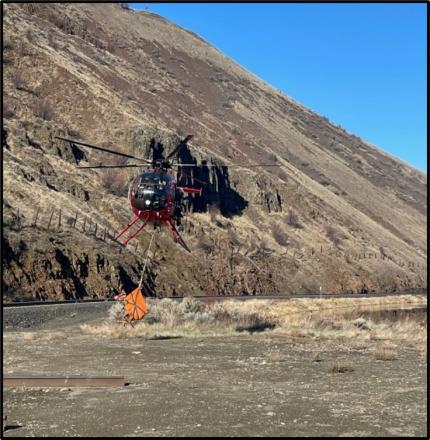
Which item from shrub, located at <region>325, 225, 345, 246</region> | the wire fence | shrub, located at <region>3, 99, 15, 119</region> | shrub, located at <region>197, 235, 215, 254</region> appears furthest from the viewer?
shrub, located at <region>325, 225, 345, 246</region>

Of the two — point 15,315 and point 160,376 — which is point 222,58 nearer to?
point 15,315

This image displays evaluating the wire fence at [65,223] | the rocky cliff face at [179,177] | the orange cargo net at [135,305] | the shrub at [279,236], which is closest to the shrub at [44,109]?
the rocky cliff face at [179,177]

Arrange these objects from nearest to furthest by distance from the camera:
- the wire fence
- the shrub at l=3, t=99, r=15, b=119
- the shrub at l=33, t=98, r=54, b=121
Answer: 1. the wire fence
2. the shrub at l=3, t=99, r=15, b=119
3. the shrub at l=33, t=98, r=54, b=121

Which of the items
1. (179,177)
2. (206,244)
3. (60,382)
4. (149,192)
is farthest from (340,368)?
(179,177)

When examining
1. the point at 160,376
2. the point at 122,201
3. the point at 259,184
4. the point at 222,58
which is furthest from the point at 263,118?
the point at 160,376

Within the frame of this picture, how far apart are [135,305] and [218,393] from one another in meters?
11.4

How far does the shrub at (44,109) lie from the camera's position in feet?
192

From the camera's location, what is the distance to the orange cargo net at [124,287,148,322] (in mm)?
22250

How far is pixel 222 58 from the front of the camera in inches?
5079

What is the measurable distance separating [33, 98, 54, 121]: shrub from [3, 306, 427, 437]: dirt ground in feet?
142

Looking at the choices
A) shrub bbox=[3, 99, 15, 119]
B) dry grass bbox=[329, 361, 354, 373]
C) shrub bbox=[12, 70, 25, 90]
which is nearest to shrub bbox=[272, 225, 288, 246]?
shrub bbox=[3, 99, 15, 119]

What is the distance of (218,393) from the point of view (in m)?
11.4

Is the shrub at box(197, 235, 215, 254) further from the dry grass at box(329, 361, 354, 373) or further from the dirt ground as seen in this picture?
the dry grass at box(329, 361, 354, 373)

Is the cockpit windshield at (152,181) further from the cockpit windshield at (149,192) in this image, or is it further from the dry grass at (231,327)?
the dry grass at (231,327)
